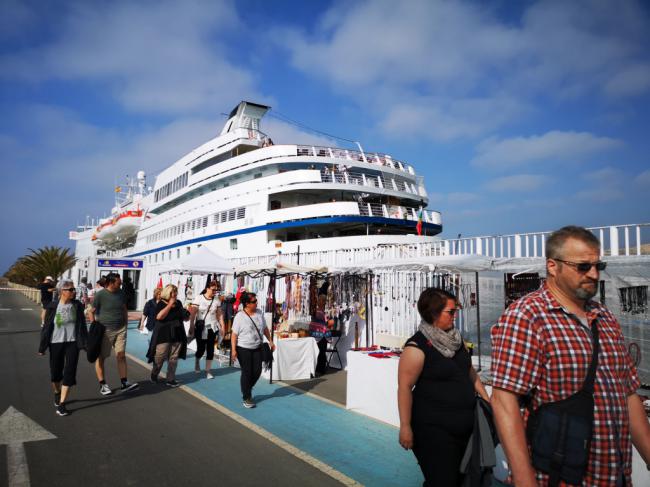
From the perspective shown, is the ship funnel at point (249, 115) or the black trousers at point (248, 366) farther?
the ship funnel at point (249, 115)

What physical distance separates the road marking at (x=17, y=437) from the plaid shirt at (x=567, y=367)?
13.7ft

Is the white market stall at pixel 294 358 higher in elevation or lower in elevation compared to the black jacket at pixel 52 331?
lower

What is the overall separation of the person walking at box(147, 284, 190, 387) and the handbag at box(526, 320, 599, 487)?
6.71m

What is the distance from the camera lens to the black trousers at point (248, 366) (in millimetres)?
6535

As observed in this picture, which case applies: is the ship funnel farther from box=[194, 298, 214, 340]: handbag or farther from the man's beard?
the man's beard

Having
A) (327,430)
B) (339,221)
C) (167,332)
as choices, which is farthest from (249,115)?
(327,430)

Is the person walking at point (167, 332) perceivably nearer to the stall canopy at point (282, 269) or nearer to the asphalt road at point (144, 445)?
the asphalt road at point (144, 445)

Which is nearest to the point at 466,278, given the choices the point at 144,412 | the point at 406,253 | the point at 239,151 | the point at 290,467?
the point at 406,253

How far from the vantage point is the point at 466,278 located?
8.55 metres

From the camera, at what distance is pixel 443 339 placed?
303 cm

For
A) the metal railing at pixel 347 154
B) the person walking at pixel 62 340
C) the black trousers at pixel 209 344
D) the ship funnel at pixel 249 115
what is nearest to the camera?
the person walking at pixel 62 340

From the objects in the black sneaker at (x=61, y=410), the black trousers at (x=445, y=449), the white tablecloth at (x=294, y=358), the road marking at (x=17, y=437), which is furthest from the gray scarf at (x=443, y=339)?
the white tablecloth at (x=294, y=358)

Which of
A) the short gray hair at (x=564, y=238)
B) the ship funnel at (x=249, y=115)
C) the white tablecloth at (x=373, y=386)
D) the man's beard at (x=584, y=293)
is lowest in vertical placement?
the white tablecloth at (x=373, y=386)

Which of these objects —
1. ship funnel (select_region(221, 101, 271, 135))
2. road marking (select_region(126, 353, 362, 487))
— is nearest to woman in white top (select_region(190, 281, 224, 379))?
road marking (select_region(126, 353, 362, 487))
